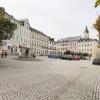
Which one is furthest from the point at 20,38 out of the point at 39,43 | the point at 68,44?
the point at 68,44

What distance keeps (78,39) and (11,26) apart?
123223 millimetres

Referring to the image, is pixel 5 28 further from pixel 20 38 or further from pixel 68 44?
pixel 68 44

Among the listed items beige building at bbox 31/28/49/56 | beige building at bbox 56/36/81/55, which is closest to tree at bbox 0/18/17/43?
beige building at bbox 31/28/49/56

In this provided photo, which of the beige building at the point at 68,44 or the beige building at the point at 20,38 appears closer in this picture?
the beige building at the point at 20,38

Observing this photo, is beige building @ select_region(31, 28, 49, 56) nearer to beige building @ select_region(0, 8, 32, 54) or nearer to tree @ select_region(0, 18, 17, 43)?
beige building @ select_region(0, 8, 32, 54)

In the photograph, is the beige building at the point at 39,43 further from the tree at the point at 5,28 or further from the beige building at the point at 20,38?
the tree at the point at 5,28

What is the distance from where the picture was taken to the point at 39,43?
343ft

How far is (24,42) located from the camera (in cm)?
8394

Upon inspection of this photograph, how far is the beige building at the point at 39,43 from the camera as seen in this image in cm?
9738

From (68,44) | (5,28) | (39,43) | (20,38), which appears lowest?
(5,28)

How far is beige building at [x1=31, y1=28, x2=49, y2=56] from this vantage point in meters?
97.4

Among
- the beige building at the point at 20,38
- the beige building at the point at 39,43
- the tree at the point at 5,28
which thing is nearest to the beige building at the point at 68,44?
the beige building at the point at 39,43

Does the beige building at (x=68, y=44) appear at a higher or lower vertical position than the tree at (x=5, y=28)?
higher

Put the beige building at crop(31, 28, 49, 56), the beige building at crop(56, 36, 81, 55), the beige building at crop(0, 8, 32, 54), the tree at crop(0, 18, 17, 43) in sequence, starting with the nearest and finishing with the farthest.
A: 1. the tree at crop(0, 18, 17, 43)
2. the beige building at crop(0, 8, 32, 54)
3. the beige building at crop(31, 28, 49, 56)
4. the beige building at crop(56, 36, 81, 55)
